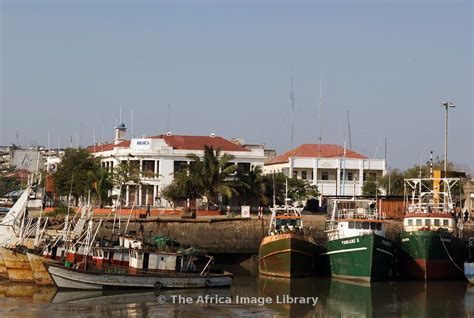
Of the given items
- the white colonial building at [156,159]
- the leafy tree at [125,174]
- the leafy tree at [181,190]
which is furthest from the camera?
the white colonial building at [156,159]

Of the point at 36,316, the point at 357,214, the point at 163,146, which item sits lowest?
the point at 36,316

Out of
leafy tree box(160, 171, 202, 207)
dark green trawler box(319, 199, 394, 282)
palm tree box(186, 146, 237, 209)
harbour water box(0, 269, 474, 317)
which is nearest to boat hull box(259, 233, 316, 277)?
dark green trawler box(319, 199, 394, 282)

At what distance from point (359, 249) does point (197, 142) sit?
53231 millimetres

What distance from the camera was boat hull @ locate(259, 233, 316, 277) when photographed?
54.5m

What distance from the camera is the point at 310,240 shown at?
56.0 m

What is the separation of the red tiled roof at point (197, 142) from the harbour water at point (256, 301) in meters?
50.3

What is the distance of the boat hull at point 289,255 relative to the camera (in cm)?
5450

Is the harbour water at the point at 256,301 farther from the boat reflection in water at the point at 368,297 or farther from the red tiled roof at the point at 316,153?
the red tiled roof at the point at 316,153

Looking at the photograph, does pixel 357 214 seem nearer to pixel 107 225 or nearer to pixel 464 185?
pixel 107 225

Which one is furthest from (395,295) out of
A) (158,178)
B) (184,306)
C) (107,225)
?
(158,178)

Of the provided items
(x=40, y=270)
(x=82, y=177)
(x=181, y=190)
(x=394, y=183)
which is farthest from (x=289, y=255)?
(x=394, y=183)

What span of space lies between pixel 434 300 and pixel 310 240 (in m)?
10.7

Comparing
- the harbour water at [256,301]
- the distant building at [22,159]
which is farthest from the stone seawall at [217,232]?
the distant building at [22,159]

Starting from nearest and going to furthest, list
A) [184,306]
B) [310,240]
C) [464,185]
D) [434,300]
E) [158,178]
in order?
[184,306], [434,300], [310,240], [464,185], [158,178]
